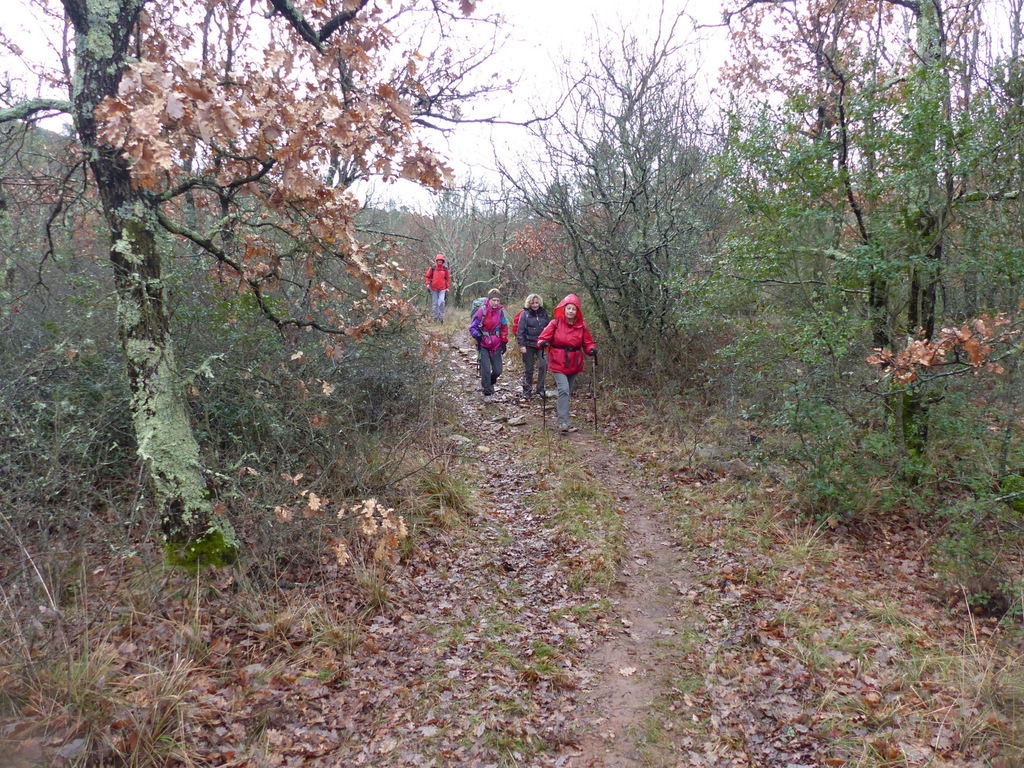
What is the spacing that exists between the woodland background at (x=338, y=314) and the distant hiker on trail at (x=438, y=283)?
7.74m

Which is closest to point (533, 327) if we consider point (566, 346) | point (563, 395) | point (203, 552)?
point (566, 346)

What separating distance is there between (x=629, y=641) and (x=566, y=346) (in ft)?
17.2

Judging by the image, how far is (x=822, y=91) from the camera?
620 centimetres

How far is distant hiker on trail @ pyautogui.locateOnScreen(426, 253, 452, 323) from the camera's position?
15.8 m

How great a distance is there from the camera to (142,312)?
3926mm

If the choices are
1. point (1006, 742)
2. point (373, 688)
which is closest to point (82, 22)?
point (373, 688)

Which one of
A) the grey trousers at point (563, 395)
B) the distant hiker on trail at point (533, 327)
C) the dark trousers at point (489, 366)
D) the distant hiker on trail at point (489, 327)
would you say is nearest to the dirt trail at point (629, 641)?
the grey trousers at point (563, 395)

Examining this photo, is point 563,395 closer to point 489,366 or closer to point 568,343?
point 568,343

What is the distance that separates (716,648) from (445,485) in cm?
315

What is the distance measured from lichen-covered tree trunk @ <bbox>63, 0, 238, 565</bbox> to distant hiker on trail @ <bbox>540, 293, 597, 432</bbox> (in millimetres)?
5660

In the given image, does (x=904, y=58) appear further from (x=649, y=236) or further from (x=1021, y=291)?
(x=649, y=236)

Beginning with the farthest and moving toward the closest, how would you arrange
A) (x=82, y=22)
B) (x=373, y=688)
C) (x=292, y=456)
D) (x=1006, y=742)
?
(x=292, y=456)
(x=373, y=688)
(x=82, y=22)
(x=1006, y=742)

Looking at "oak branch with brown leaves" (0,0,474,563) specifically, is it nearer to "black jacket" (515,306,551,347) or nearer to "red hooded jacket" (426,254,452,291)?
"black jacket" (515,306,551,347)

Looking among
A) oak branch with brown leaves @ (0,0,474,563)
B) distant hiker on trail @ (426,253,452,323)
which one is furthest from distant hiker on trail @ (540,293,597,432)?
distant hiker on trail @ (426,253,452,323)
